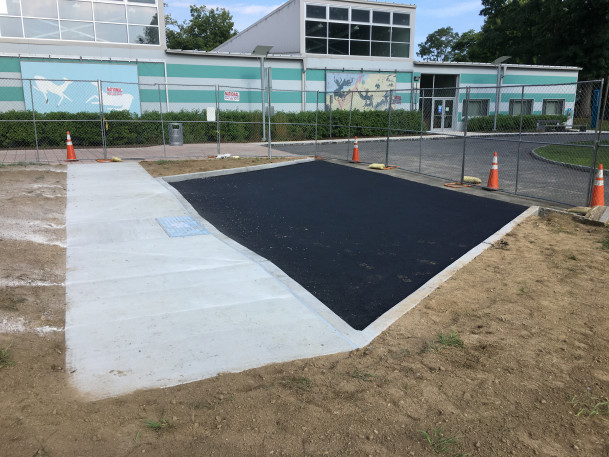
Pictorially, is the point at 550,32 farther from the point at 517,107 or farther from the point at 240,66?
the point at 240,66

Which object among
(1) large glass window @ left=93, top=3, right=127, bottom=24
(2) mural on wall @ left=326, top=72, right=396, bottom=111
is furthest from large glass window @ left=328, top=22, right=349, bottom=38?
(1) large glass window @ left=93, top=3, right=127, bottom=24

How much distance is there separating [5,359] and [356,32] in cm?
3173

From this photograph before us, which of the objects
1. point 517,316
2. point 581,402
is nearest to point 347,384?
point 581,402

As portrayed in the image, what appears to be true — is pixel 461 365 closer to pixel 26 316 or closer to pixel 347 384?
pixel 347 384

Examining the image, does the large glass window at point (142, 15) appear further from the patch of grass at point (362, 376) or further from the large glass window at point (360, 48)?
the patch of grass at point (362, 376)

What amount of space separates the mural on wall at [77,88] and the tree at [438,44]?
10525 centimetres

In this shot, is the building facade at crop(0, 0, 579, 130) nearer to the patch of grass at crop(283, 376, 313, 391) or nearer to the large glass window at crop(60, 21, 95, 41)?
the large glass window at crop(60, 21, 95, 41)

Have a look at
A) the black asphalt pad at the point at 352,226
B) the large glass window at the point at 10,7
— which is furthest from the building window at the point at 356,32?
the black asphalt pad at the point at 352,226

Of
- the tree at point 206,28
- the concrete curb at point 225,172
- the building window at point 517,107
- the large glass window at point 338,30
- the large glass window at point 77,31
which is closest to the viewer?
the concrete curb at point 225,172

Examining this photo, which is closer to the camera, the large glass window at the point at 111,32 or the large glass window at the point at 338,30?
the large glass window at the point at 111,32

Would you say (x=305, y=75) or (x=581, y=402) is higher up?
(x=305, y=75)

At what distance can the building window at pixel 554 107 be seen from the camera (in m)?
39.4

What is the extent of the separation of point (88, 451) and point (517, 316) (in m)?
4.05

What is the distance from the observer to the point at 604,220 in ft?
28.6
